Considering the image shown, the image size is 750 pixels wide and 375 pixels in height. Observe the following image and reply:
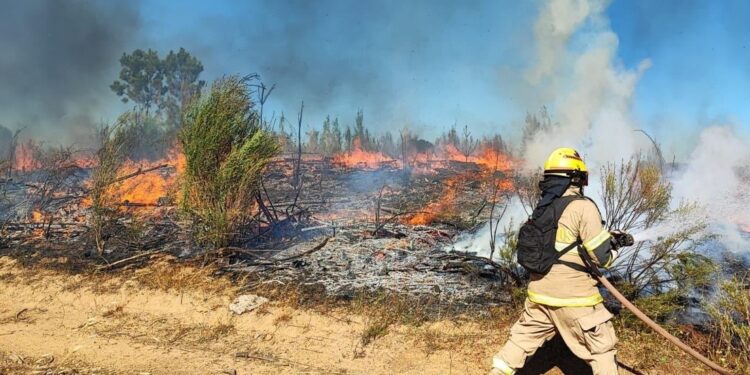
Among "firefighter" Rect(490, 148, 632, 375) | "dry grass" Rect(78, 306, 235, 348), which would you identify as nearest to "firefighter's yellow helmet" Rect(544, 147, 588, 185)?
"firefighter" Rect(490, 148, 632, 375)

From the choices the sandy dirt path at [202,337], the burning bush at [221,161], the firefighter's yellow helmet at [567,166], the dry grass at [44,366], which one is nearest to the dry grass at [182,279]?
the sandy dirt path at [202,337]

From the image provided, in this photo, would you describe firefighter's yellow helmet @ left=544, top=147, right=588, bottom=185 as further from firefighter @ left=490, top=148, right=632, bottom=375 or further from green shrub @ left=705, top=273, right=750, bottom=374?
green shrub @ left=705, top=273, right=750, bottom=374

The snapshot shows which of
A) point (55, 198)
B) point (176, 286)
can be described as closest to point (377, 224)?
point (176, 286)

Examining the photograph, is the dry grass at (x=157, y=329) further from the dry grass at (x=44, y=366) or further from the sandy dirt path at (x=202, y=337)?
the dry grass at (x=44, y=366)

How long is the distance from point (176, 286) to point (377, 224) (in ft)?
14.8

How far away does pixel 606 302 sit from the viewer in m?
5.80

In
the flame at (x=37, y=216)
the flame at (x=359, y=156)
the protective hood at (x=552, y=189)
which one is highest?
the flame at (x=359, y=156)

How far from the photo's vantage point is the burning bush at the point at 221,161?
780 centimetres

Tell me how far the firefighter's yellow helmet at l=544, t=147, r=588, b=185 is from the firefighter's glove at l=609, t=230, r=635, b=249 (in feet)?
1.53

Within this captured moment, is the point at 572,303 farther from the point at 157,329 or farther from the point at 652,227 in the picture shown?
the point at 157,329

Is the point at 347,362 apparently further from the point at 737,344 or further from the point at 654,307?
the point at 737,344

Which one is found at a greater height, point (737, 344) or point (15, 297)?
point (737, 344)

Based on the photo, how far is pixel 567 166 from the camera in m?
3.52

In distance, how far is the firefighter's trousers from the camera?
10.6ft
